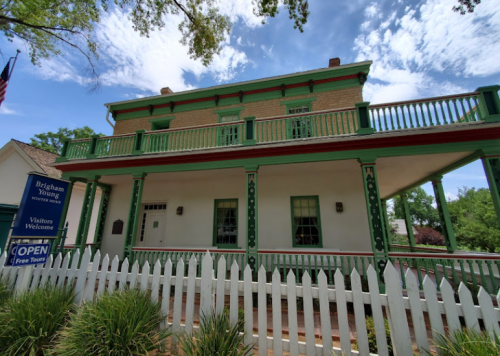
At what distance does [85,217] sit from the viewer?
7648mm

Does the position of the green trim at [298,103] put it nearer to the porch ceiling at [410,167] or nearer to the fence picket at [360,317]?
the porch ceiling at [410,167]

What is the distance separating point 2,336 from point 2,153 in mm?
14584

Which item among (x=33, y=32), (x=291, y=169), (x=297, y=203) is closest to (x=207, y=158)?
(x=291, y=169)

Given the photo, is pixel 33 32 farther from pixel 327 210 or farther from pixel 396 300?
pixel 396 300

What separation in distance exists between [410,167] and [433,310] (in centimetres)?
590

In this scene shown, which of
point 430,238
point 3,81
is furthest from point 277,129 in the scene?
point 430,238

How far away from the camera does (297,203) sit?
7.94 m

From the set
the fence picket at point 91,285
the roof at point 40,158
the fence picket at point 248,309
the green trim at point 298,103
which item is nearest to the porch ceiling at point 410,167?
the green trim at point 298,103

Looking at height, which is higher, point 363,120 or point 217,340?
point 363,120

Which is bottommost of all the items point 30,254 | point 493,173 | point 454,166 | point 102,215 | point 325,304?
point 325,304

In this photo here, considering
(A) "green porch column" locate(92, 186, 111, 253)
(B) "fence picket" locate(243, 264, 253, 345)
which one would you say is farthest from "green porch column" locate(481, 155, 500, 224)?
(A) "green porch column" locate(92, 186, 111, 253)

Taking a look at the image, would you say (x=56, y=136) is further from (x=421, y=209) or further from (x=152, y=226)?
(x=421, y=209)

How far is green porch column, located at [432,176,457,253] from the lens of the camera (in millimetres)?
6699

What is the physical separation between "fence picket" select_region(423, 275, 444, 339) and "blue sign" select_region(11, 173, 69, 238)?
17.8 feet
